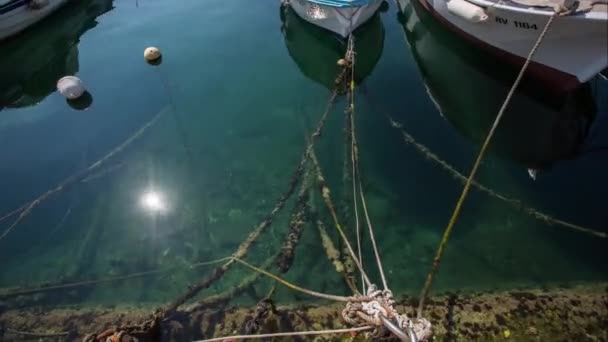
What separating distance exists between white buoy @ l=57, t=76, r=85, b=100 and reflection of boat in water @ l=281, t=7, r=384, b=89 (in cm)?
695

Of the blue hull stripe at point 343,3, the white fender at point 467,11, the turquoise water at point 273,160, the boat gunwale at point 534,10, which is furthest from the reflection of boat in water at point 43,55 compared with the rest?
the boat gunwale at point 534,10

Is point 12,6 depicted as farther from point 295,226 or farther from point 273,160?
point 295,226

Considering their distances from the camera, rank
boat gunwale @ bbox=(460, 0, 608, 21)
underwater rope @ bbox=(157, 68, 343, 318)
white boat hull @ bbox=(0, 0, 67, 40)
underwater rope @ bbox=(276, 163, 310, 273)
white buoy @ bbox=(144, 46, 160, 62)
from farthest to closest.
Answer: white boat hull @ bbox=(0, 0, 67, 40) < white buoy @ bbox=(144, 46, 160, 62) < boat gunwale @ bbox=(460, 0, 608, 21) < underwater rope @ bbox=(276, 163, 310, 273) < underwater rope @ bbox=(157, 68, 343, 318)

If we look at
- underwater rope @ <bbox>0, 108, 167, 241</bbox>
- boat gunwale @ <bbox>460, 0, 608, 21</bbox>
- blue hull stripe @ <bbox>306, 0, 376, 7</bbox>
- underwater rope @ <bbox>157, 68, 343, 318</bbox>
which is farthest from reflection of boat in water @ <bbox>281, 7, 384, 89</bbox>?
underwater rope @ <bbox>0, 108, 167, 241</bbox>

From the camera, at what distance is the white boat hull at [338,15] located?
1243cm

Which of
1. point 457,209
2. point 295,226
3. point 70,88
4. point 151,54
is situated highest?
point 457,209

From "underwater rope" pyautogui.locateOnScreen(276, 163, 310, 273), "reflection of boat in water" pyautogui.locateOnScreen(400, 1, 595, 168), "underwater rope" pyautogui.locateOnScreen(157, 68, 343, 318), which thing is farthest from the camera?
"reflection of boat in water" pyautogui.locateOnScreen(400, 1, 595, 168)

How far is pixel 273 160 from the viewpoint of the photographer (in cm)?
966

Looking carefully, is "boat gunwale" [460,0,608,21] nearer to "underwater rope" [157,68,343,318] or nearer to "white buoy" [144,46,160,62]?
"underwater rope" [157,68,343,318]

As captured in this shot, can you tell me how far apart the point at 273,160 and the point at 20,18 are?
13.5m

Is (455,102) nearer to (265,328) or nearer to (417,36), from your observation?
(417,36)

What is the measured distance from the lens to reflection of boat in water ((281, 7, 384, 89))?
1238cm

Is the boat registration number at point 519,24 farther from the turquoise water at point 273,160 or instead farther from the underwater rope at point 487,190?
the underwater rope at point 487,190

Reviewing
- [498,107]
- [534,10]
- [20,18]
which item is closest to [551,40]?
[534,10]
